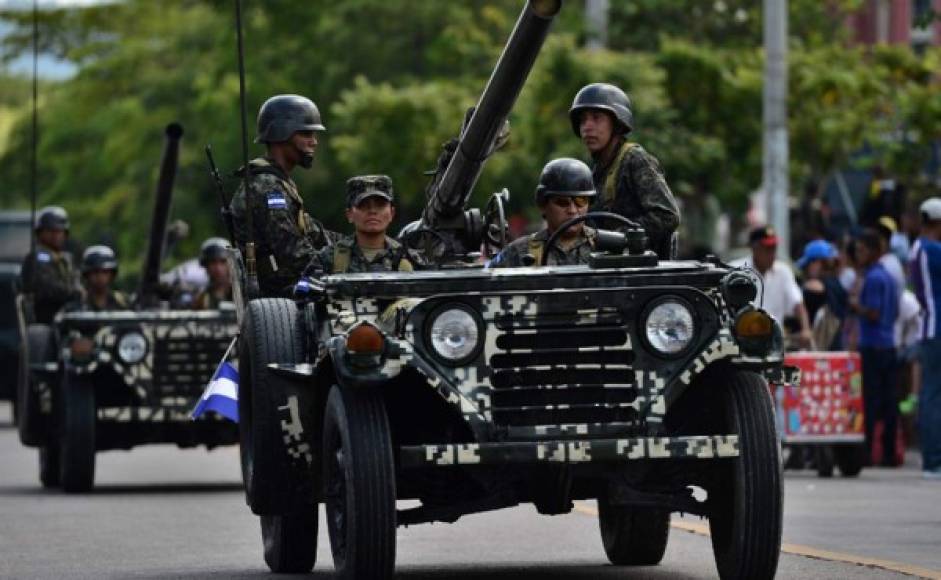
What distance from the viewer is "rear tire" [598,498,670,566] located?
1169 cm

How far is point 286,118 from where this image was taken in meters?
12.4

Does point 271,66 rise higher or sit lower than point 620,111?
higher

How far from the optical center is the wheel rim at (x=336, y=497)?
9773 mm

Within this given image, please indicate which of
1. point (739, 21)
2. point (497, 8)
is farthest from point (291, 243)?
point (497, 8)

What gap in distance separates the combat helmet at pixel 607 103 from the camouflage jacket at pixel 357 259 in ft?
3.23

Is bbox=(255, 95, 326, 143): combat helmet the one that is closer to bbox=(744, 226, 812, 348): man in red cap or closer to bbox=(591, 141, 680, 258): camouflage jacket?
bbox=(591, 141, 680, 258): camouflage jacket

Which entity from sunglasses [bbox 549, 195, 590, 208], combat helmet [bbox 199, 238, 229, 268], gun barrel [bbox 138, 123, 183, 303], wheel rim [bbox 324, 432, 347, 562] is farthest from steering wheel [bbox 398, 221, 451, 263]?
combat helmet [bbox 199, 238, 229, 268]

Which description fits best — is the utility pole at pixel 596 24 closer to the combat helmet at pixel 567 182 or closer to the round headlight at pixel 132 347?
the round headlight at pixel 132 347

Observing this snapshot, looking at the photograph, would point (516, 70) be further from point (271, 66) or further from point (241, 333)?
point (271, 66)

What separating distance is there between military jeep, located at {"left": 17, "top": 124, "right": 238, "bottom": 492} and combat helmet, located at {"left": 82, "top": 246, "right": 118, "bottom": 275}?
135cm

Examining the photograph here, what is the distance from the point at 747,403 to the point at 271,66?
1281 inches

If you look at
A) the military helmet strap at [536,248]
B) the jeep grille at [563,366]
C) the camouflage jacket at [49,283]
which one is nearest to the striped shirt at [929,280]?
the camouflage jacket at [49,283]

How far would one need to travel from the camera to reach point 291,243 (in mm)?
11984

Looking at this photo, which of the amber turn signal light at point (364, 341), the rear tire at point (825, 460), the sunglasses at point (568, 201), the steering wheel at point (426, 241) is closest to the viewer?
the amber turn signal light at point (364, 341)
